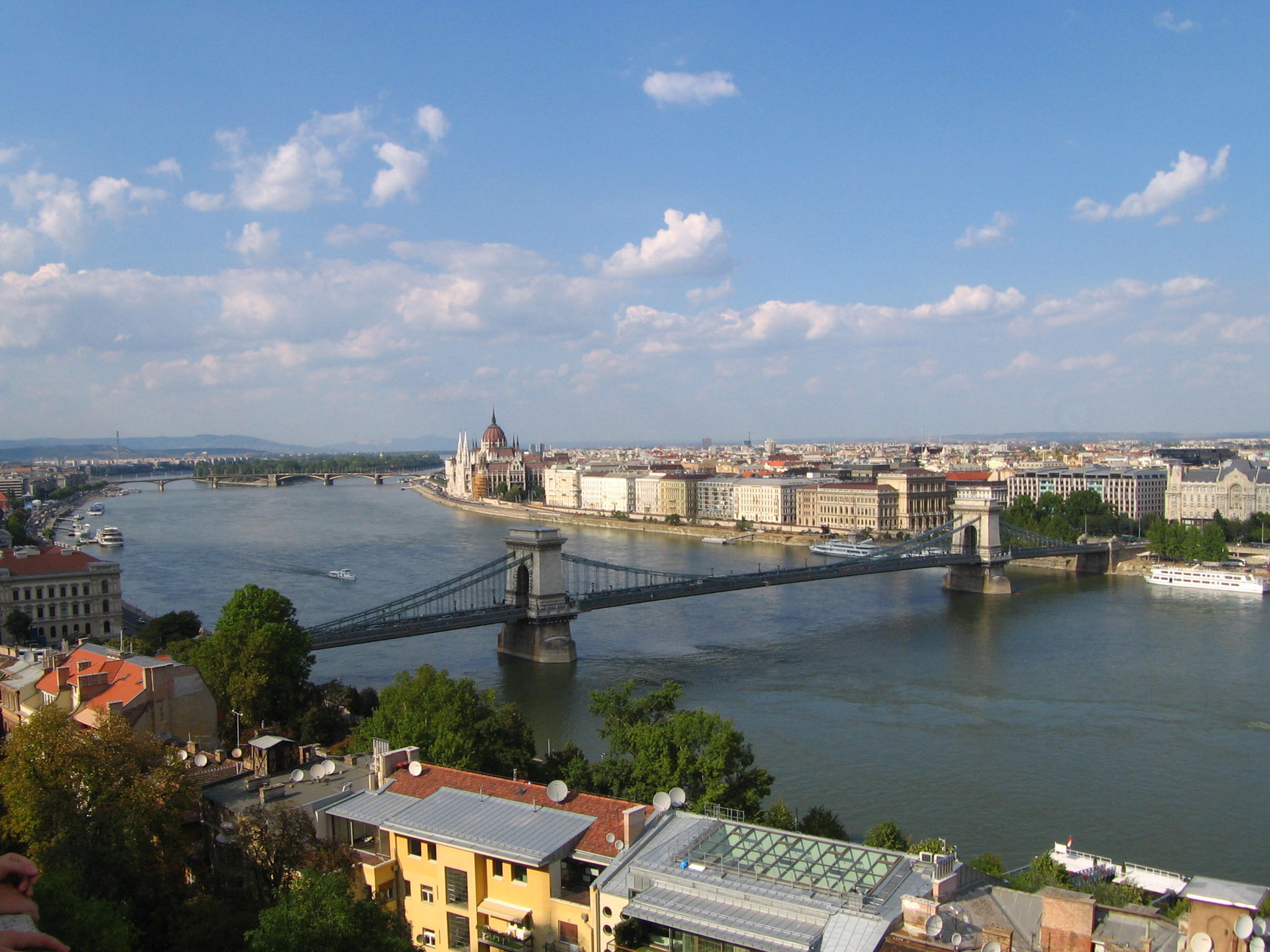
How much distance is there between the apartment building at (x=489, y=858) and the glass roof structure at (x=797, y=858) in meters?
0.44

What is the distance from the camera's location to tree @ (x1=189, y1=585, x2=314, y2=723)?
10.5 m

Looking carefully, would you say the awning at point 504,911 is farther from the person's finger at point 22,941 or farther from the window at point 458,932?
the person's finger at point 22,941

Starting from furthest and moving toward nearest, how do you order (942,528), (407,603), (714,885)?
1. (942,528)
2. (407,603)
3. (714,885)

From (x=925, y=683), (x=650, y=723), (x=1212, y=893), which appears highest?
(x=1212, y=893)

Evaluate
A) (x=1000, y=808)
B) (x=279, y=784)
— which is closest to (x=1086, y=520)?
(x=1000, y=808)

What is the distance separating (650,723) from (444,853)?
3.55 m

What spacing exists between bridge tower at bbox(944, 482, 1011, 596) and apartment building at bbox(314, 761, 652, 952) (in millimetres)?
22675

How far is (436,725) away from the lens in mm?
8047

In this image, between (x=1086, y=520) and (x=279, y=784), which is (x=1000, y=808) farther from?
(x=1086, y=520)

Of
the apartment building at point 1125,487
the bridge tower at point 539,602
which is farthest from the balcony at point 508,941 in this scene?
the apartment building at point 1125,487

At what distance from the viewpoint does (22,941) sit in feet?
4.03

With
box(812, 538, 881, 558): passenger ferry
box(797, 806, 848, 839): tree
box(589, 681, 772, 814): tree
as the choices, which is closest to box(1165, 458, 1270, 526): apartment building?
box(812, 538, 881, 558): passenger ferry

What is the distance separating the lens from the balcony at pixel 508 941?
4.77 meters

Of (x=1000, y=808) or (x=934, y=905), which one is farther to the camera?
(x=1000, y=808)
